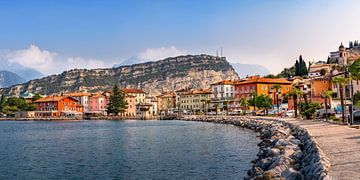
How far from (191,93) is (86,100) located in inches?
1855

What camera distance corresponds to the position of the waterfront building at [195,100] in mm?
144125

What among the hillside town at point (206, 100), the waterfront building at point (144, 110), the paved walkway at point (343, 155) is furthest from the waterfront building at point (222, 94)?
the paved walkway at point (343, 155)

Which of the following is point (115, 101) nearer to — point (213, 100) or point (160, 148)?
point (213, 100)

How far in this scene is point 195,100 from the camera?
496 feet

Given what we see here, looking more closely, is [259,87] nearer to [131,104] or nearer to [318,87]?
[318,87]

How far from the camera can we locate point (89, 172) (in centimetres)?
2547

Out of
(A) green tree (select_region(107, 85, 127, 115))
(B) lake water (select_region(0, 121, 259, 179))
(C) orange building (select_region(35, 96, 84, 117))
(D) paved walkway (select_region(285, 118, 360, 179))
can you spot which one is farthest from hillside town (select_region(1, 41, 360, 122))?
(D) paved walkway (select_region(285, 118, 360, 179))

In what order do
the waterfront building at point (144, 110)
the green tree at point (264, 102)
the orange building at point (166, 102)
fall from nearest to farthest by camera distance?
the green tree at point (264, 102)
the waterfront building at point (144, 110)
the orange building at point (166, 102)

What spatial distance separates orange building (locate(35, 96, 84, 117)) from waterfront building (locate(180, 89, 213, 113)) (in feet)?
132

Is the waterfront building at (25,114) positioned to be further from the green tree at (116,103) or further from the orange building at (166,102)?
the orange building at (166,102)

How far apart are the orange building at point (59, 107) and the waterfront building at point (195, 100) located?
1582 inches

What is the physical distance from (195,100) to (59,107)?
51041 millimetres

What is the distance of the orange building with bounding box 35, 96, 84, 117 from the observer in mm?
150375

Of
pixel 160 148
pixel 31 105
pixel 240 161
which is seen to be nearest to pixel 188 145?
pixel 160 148
